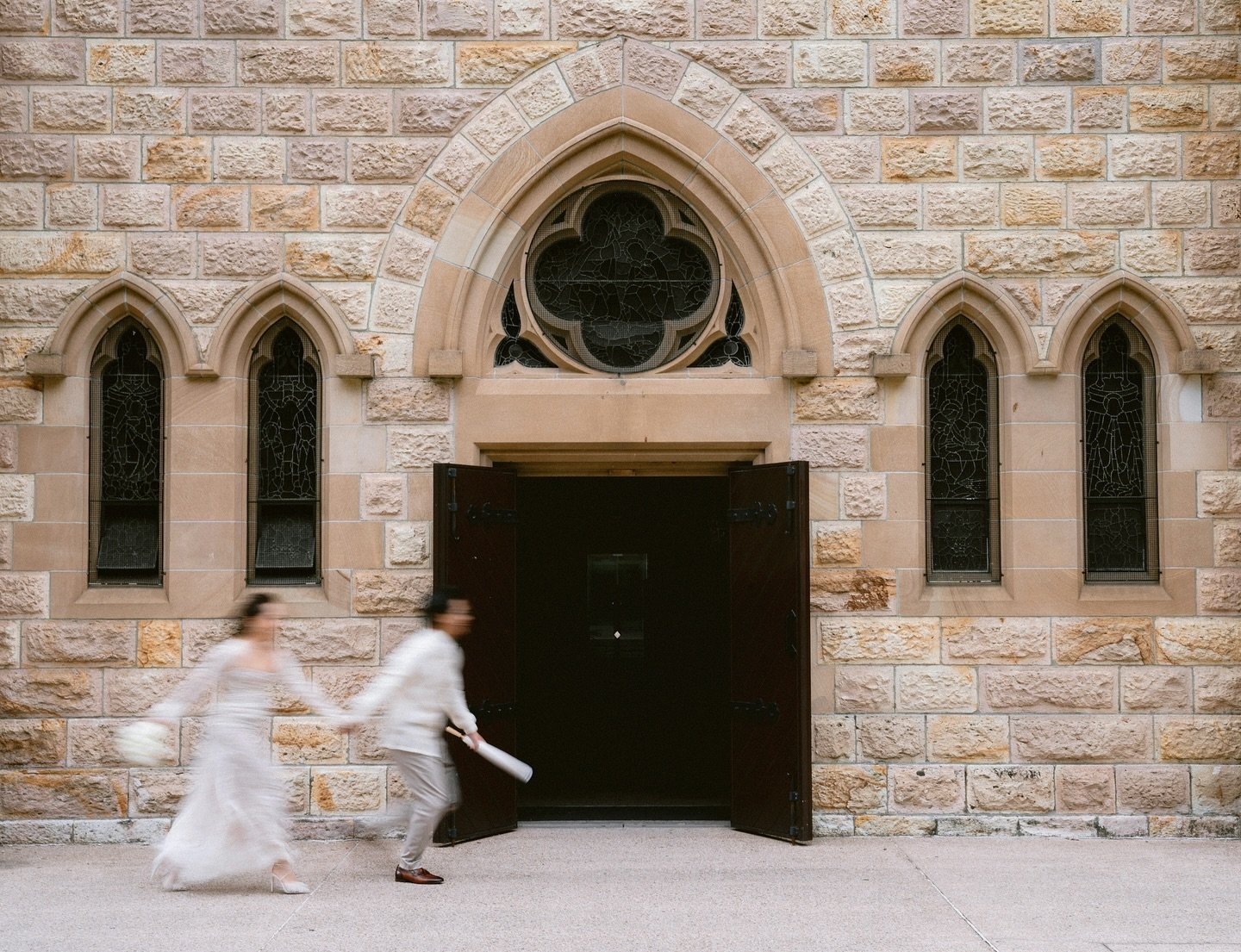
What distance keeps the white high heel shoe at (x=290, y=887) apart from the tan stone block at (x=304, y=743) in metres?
1.47

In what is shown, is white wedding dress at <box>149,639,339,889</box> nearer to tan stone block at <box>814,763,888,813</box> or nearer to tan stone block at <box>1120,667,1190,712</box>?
tan stone block at <box>814,763,888,813</box>

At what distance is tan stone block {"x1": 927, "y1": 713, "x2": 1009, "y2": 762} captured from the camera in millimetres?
7930

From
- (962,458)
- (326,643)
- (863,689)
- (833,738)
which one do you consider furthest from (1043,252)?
(326,643)

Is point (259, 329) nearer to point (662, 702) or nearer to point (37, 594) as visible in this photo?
point (37, 594)

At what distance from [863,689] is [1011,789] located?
3.66 feet

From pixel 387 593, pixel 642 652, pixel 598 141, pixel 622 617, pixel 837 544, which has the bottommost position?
pixel 642 652

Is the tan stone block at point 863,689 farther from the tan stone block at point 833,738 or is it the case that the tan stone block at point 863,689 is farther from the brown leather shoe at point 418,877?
the brown leather shoe at point 418,877

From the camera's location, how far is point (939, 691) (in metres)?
7.95

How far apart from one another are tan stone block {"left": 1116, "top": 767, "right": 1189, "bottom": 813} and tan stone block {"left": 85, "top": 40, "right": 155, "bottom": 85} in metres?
7.62

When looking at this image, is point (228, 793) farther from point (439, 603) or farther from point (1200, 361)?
point (1200, 361)

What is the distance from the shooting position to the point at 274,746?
7.90 meters

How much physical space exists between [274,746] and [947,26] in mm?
6275

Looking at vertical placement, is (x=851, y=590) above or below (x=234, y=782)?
above

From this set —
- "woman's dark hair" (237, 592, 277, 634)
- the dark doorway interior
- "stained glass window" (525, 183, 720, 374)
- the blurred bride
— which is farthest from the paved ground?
the dark doorway interior
